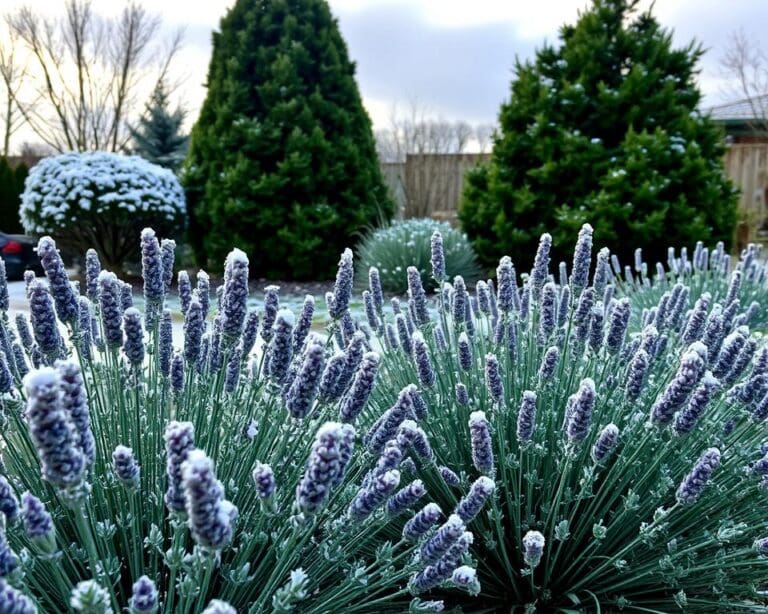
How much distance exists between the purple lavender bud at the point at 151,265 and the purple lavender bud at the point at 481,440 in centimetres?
83

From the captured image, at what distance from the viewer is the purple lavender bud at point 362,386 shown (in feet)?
4.02

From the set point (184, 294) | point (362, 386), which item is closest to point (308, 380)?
point (362, 386)

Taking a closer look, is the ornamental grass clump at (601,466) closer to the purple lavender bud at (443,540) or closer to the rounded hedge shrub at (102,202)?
the purple lavender bud at (443,540)

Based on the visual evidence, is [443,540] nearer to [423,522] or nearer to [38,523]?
[423,522]

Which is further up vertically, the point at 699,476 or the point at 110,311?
the point at 110,311

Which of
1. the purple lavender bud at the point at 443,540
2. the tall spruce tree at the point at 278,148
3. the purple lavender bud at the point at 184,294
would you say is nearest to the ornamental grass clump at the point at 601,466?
the purple lavender bud at the point at 443,540

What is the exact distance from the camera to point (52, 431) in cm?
77

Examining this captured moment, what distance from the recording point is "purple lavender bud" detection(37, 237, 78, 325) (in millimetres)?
1355

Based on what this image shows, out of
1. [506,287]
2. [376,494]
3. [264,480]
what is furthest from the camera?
[506,287]

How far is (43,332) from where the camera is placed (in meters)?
1.32

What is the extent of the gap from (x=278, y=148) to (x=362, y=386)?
29.4ft

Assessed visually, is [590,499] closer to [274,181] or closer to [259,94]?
[274,181]

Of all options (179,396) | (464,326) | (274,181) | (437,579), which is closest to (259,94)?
(274,181)

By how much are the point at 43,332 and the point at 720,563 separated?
5.47ft
